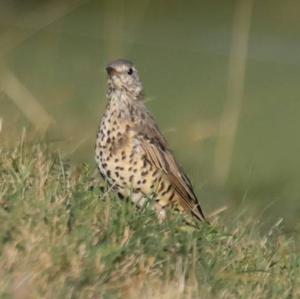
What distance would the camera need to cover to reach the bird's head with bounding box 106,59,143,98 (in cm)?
840

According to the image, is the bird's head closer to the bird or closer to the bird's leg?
the bird

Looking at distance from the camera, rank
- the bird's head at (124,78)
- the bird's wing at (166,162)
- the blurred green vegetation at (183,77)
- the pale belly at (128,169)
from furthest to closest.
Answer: the blurred green vegetation at (183,77) → the bird's head at (124,78) → the bird's wing at (166,162) → the pale belly at (128,169)

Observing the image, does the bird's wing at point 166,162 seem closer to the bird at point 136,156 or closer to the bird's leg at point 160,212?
the bird at point 136,156

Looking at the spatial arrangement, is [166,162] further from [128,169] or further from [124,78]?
[124,78]

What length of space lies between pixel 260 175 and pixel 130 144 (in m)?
4.05

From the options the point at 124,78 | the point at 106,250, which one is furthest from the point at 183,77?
the point at 106,250

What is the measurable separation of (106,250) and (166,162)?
1894mm

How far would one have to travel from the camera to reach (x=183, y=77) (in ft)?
52.3

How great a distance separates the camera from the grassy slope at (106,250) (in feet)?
19.9

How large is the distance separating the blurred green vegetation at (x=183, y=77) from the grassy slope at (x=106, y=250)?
112 centimetres

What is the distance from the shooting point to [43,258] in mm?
6078

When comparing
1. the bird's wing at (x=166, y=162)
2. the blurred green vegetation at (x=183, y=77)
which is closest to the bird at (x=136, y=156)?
the bird's wing at (x=166, y=162)

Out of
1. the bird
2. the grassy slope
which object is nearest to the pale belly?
the bird

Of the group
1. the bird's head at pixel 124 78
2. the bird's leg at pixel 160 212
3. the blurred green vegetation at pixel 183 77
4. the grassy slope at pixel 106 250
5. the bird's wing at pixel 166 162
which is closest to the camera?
the grassy slope at pixel 106 250
